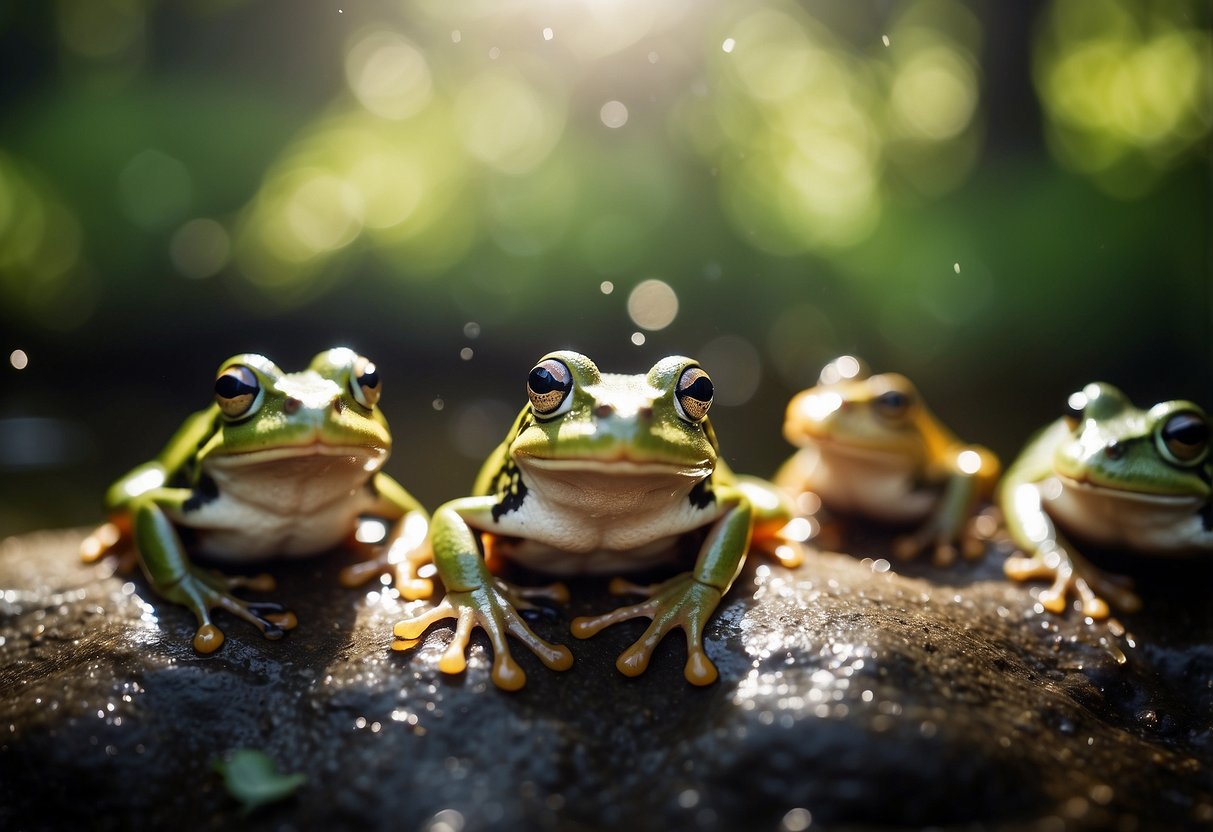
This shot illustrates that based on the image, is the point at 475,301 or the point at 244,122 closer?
the point at 475,301

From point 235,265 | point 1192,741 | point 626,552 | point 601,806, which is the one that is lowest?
point 1192,741

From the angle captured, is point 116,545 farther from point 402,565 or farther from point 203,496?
point 402,565

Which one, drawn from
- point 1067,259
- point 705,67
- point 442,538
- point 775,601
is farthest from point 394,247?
point 1067,259

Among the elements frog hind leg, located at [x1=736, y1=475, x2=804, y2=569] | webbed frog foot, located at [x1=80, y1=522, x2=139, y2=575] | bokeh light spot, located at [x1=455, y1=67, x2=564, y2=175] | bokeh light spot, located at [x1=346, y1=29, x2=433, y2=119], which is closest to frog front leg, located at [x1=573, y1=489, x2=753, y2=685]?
frog hind leg, located at [x1=736, y1=475, x2=804, y2=569]

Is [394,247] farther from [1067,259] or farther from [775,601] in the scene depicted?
[1067,259]

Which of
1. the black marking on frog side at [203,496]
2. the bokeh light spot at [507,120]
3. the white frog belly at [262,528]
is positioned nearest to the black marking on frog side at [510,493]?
the white frog belly at [262,528]

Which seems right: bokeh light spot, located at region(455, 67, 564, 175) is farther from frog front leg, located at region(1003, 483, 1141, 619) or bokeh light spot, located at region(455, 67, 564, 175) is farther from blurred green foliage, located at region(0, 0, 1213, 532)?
frog front leg, located at region(1003, 483, 1141, 619)
